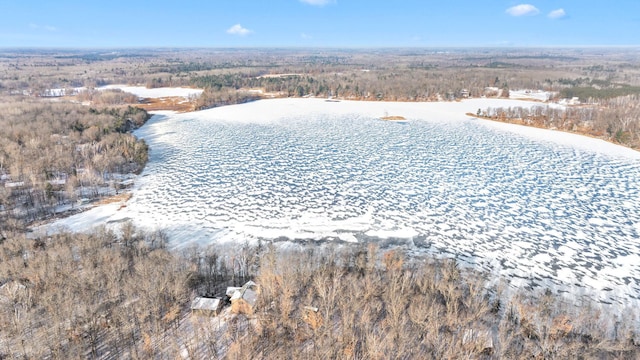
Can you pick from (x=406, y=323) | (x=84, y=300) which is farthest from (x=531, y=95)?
(x=84, y=300)

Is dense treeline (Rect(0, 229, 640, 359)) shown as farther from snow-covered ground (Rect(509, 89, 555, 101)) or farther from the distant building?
snow-covered ground (Rect(509, 89, 555, 101))

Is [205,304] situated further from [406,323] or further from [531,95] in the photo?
[531,95]

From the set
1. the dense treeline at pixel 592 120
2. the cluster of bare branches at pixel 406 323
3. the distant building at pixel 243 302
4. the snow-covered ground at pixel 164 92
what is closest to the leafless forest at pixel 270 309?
the cluster of bare branches at pixel 406 323

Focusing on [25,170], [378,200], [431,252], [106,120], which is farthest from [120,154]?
[431,252]

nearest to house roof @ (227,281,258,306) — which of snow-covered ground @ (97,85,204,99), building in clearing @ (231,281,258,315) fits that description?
building in clearing @ (231,281,258,315)

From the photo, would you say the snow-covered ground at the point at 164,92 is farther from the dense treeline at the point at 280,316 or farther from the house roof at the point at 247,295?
the house roof at the point at 247,295
